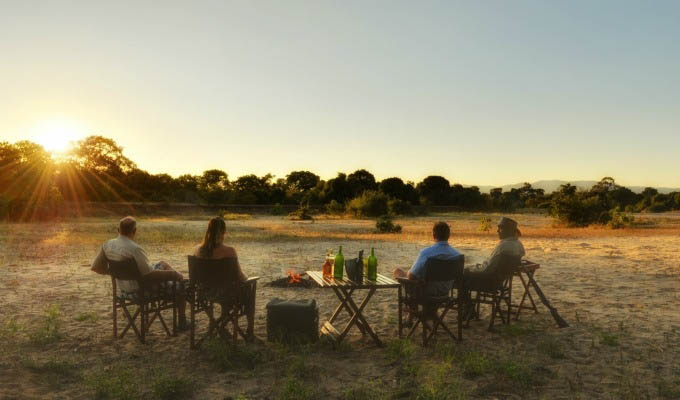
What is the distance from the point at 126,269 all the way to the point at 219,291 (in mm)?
1075

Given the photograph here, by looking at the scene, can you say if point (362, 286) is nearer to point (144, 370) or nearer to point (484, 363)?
point (484, 363)

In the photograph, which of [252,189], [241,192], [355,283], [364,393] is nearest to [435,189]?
[252,189]

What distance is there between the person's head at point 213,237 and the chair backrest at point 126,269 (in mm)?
827

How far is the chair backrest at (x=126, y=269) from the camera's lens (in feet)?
18.4

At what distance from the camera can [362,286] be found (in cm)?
555

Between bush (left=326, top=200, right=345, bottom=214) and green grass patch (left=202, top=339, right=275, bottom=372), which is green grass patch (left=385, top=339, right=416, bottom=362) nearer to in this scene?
green grass patch (left=202, top=339, right=275, bottom=372)

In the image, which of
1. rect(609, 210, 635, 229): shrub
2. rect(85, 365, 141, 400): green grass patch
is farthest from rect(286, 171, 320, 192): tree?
rect(85, 365, 141, 400): green grass patch

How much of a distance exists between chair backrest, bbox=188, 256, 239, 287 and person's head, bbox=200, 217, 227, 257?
115 millimetres

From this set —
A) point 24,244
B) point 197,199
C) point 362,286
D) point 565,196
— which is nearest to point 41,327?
point 362,286

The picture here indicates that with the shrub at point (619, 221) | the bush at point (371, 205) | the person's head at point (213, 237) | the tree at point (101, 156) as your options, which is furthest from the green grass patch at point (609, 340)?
the tree at point (101, 156)

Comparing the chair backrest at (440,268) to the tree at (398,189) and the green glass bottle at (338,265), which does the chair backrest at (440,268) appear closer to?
the green glass bottle at (338,265)

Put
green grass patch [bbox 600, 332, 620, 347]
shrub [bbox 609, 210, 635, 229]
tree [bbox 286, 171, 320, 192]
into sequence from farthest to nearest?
tree [bbox 286, 171, 320, 192] < shrub [bbox 609, 210, 635, 229] < green grass patch [bbox 600, 332, 620, 347]

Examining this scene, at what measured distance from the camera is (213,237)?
5398mm

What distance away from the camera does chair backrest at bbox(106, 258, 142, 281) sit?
5.60 metres
